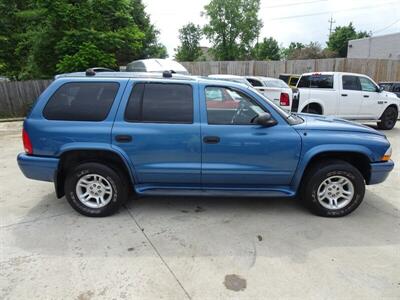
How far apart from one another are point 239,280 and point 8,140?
27.6ft

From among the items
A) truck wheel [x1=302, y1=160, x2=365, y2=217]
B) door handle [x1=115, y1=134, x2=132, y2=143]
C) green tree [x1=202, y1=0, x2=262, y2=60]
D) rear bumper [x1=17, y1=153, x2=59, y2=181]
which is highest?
green tree [x1=202, y1=0, x2=262, y2=60]

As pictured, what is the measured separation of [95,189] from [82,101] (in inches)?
43.5

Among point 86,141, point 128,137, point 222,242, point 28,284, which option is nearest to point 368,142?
point 222,242

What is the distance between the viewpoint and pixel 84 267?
114 inches

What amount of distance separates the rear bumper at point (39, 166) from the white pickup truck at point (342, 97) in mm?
7817

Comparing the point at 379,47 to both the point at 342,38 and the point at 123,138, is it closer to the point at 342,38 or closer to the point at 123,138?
the point at 342,38

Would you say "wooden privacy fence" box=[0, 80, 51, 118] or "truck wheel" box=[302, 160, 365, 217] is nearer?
"truck wheel" box=[302, 160, 365, 217]

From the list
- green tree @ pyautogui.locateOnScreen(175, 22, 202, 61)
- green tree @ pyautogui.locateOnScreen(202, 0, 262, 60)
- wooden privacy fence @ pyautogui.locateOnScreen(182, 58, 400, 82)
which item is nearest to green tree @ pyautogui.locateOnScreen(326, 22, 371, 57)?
green tree @ pyautogui.locateOnScreen(202, 0, 262, 60)

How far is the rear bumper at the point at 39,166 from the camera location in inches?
147

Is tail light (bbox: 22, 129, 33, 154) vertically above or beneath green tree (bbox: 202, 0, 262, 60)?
beneath

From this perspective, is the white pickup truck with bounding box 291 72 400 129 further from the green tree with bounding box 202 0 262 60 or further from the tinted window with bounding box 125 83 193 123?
the green tree with bounding box 202 0 262 60

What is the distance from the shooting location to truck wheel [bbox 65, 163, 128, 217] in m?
3.79

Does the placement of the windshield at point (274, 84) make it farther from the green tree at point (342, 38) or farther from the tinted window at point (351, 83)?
the green tree at point (342, 38)

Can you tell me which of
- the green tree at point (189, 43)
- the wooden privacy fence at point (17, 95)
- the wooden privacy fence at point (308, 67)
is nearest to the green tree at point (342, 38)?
the green tree at point (189, 43)
